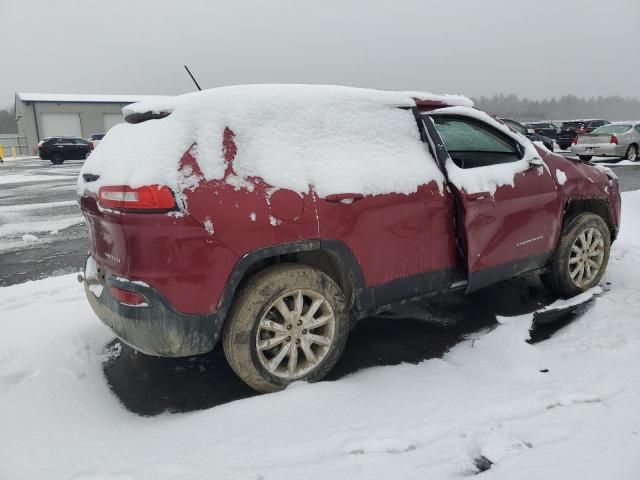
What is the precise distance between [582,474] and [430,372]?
1057mm

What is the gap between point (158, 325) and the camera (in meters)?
2.44

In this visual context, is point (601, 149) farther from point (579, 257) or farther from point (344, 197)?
point (344, 197)

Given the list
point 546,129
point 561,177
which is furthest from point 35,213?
point 546,129

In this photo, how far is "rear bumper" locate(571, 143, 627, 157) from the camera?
16969 mm

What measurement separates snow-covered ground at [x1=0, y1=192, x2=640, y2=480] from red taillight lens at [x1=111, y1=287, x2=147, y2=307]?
661 mm

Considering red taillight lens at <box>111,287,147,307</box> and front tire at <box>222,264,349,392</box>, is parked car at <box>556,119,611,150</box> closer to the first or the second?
front tire at <box>222,264,349,392</box>

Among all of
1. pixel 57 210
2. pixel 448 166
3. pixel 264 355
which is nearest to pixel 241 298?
pixel 264 355

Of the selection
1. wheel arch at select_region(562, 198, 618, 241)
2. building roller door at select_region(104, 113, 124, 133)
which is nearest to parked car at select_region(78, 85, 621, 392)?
wheel arch at select_region(562, 198, 618, 241)

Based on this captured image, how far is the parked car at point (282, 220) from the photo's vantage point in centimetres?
241

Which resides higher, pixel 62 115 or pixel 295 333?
pixel 62 115

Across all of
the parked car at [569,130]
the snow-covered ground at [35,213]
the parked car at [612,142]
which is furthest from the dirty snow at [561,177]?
the parked car at [569,130]

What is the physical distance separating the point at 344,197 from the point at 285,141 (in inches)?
18.2

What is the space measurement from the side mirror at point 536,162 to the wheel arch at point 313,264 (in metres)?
1.76

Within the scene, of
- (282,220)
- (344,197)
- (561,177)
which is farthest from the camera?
(561,177)
